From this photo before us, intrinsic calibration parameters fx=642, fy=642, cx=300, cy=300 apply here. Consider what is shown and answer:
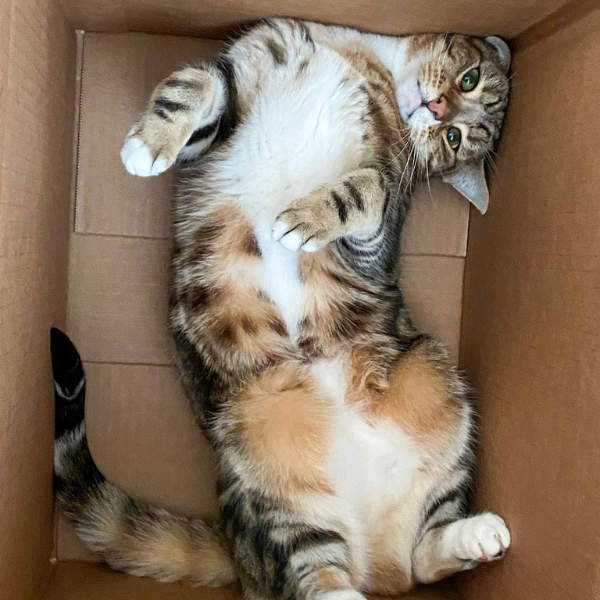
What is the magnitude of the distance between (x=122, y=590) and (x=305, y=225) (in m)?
0.90

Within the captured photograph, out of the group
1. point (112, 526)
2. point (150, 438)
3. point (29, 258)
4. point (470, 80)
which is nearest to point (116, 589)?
point (112, 526)

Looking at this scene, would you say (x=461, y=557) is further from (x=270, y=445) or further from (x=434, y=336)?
(x=434, y=336)

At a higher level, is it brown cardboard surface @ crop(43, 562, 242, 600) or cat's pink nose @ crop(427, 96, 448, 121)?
cat's pink nose @ crop(427, 96, 448, 121)

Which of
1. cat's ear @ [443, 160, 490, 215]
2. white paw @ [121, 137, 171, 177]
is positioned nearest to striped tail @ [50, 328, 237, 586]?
white paw @ [121, 137, 171, 177]

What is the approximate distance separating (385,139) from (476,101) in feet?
0.77

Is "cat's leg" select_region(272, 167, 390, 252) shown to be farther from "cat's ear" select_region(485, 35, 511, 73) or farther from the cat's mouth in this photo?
"cat's ear" select_region(485, 35, 511, 73)

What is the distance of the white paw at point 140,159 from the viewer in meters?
1.16

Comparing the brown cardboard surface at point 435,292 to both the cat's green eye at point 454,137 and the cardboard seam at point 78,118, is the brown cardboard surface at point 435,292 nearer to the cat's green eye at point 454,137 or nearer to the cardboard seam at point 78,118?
the cat's green eye at point 454,137

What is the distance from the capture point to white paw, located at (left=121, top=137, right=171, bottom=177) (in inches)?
45.8

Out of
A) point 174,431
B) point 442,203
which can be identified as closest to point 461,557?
point 174,431

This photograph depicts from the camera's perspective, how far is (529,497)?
128 cm

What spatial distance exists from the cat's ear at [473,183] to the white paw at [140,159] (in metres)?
0.79

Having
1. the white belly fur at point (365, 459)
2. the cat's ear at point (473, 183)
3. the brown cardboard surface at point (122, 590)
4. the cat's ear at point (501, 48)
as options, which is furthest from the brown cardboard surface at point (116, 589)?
the cat's ear at point (501, 48)

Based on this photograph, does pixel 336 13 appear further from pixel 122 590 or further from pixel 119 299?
pixel 122 590
